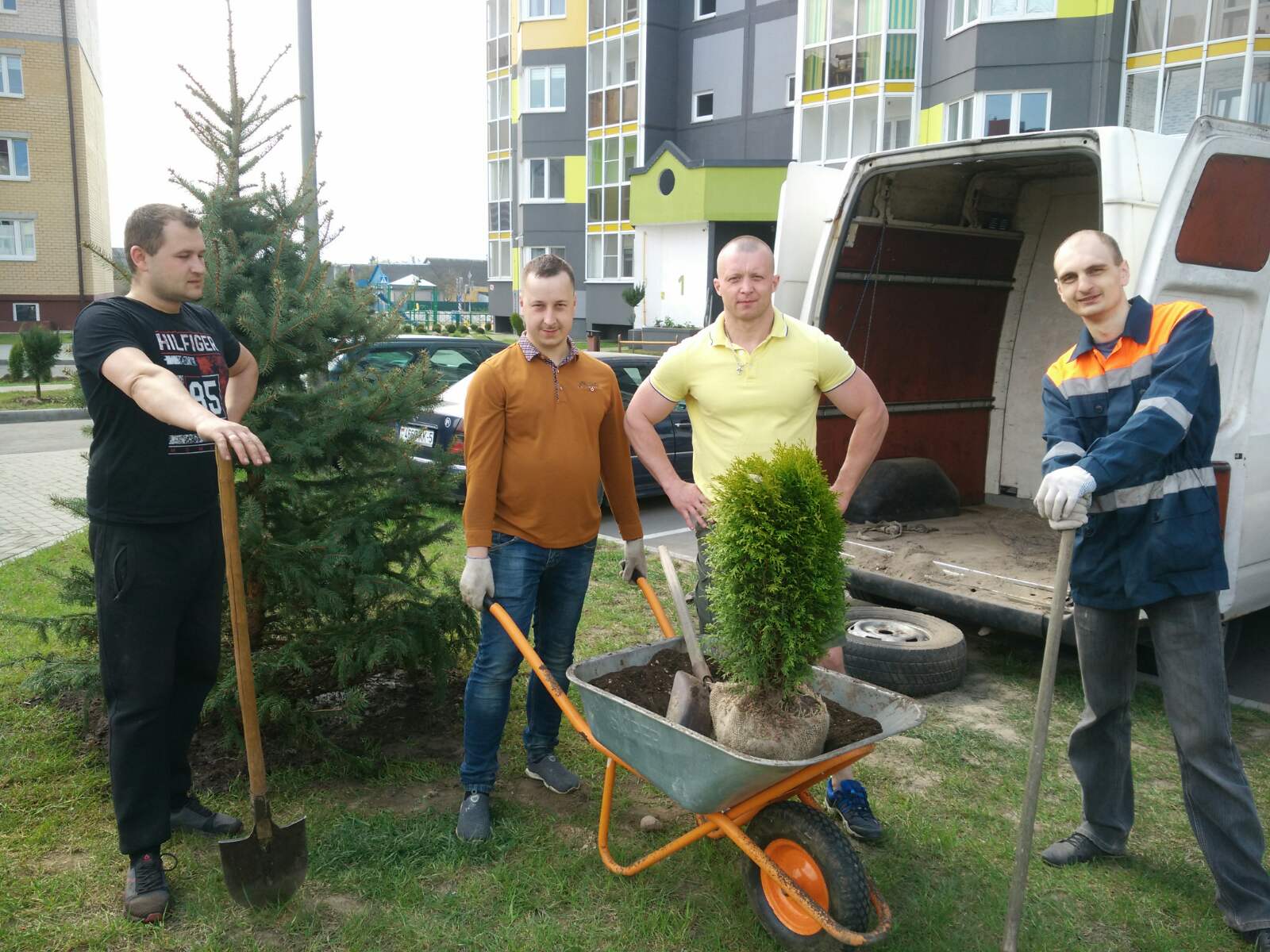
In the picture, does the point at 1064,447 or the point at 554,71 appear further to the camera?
the point at 554,71

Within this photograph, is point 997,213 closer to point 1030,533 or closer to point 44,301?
point 1030,533

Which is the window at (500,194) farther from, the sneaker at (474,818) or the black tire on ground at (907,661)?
the sneaker at (474,818)

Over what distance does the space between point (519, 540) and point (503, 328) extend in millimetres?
43170

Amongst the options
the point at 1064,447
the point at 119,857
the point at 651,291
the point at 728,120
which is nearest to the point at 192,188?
the point at 119,857

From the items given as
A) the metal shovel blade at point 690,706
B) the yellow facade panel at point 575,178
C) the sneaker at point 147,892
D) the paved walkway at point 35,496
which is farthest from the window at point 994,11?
the sneaker at point 147,892

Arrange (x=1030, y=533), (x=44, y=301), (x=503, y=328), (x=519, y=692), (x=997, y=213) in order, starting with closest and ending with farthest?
(x=519, y=692) < (x=1030, y=533) < (x=997, y=213) < (x=44, y=301) < (x=503, y=328)

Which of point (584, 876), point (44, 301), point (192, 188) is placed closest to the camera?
point (584, 876)

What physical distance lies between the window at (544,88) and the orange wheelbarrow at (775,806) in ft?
137

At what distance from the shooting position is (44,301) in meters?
33.5

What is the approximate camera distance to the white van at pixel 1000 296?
4223 mm

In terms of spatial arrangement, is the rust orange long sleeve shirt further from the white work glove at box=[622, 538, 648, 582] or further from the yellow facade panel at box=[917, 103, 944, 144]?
the yellow facade panel at box=[917, 103, 944, 144]

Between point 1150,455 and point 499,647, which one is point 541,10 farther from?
point 1150,455

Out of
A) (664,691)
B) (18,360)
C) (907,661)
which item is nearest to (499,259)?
(18,360)

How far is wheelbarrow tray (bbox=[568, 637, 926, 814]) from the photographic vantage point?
2566mm
